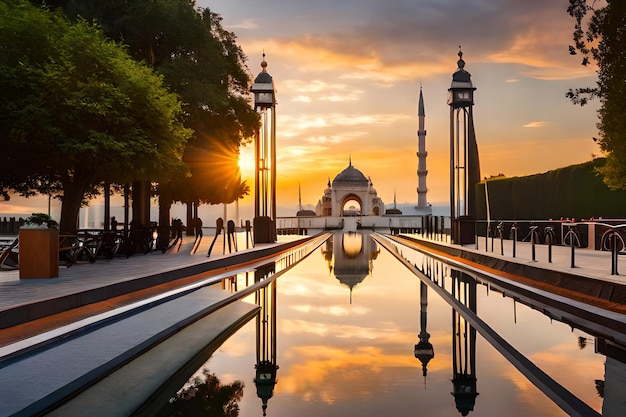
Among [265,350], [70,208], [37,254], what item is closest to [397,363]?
[265,350]

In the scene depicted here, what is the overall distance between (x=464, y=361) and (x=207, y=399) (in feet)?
8.06

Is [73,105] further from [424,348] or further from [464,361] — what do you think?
[464,361]

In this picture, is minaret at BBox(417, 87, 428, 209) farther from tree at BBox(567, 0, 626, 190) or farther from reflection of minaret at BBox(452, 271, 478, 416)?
reflection of minaret at BBox(452, 271, 478, 416)

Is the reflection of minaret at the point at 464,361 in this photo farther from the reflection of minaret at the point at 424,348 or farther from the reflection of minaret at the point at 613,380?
the reflection of minaret at the point at 613,380

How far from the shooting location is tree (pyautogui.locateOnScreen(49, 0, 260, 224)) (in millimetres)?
24219

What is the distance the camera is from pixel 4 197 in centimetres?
3120

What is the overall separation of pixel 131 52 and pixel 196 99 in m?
3.25

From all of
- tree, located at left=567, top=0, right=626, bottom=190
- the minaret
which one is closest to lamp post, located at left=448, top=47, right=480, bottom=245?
tree, located at left=567, top=0, right=626, bottom=190

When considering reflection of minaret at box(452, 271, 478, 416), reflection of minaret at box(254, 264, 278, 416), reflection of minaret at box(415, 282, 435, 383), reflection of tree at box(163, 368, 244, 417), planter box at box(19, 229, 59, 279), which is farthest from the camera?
planter box at box(19, 229, 59, 279)

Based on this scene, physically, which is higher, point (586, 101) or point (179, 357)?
point (586, 101)

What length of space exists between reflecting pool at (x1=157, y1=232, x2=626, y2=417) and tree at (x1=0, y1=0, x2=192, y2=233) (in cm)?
948

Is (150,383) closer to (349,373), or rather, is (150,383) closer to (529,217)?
(349,373)

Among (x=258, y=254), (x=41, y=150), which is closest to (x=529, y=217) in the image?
(x=258, y=254)

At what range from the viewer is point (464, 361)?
5.58 m
